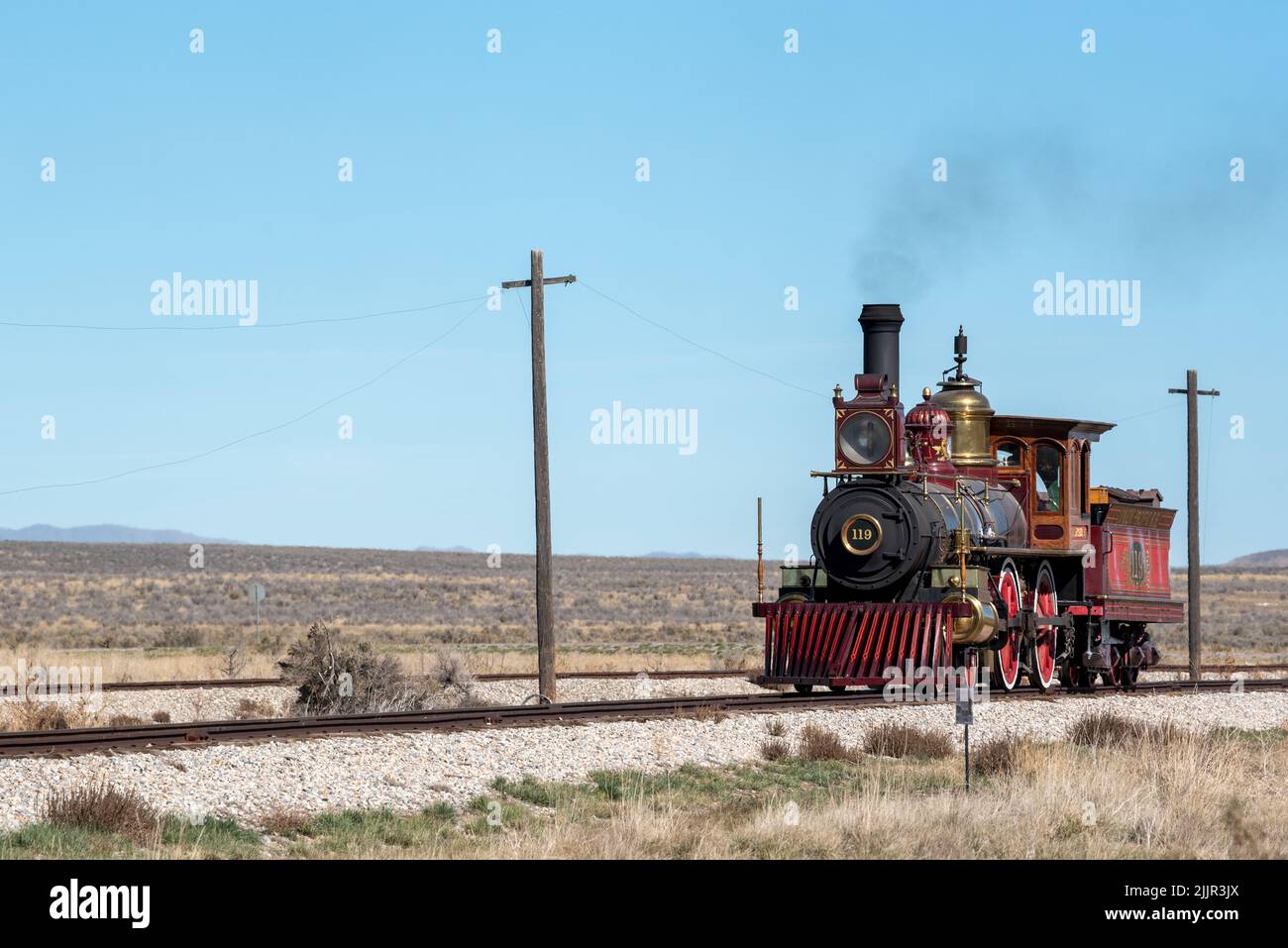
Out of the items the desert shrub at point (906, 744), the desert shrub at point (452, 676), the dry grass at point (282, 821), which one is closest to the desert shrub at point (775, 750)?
the desert shrub at point (906, 744)

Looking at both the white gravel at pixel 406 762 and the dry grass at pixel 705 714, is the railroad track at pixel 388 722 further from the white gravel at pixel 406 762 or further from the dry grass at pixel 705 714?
the white gravel at pixel 406 762

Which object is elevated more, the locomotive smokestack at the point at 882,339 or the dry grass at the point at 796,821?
the locomotive smokestack at the point at 882,339

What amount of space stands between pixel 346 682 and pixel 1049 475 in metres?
11.9

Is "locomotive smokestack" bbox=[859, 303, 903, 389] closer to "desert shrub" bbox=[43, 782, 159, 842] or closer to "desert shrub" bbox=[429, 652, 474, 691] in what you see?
"desert shrub" bbox=[429, 652, 474, 691]

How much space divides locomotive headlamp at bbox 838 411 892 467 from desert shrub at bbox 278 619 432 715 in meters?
6.70

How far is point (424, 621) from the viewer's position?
6256cm

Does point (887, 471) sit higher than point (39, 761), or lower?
higher

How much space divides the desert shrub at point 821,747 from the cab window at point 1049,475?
9.75 meters

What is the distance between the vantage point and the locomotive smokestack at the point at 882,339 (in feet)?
80.7

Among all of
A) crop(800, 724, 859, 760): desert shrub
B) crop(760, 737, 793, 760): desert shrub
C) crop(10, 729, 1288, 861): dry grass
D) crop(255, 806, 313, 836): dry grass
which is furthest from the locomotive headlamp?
crop(255, 806, 313, 836): dry grass

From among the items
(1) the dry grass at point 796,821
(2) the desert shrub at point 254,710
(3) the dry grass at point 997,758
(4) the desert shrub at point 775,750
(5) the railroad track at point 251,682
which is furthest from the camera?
(5) the railroad track at point 251,682
